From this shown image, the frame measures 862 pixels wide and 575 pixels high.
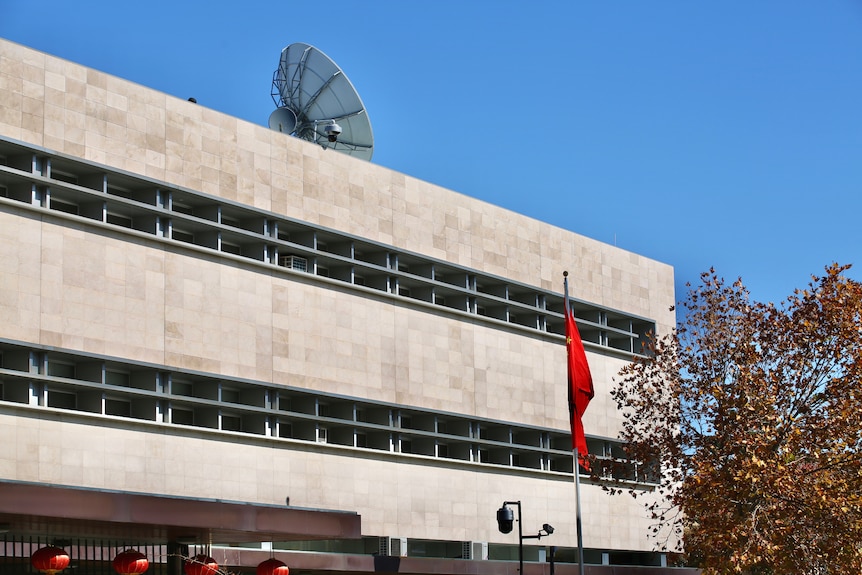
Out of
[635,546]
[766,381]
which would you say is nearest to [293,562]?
[766,381]

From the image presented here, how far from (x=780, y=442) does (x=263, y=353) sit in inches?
633

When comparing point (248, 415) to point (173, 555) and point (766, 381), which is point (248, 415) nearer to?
point (173, 555)

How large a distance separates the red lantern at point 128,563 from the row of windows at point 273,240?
11839 millimetres

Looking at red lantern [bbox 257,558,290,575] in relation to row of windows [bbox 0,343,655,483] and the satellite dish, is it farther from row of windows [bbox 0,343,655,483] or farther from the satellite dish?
the satellite dish

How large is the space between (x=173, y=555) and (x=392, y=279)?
64.0 ft

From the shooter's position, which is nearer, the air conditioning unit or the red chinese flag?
the red chinese flag

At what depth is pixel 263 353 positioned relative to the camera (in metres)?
41.8

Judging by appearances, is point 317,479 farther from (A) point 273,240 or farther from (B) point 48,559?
(B) point 48,559

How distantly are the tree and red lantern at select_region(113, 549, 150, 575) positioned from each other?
54.0 ft

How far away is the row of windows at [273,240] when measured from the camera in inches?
1451

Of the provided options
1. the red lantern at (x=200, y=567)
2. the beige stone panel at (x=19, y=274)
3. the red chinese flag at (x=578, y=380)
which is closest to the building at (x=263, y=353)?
the beige stone panel at (x=19, y=274)

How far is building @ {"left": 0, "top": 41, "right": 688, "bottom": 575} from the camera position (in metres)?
35.2

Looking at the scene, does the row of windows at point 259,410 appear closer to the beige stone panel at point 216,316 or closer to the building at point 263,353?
the building at point 263,353

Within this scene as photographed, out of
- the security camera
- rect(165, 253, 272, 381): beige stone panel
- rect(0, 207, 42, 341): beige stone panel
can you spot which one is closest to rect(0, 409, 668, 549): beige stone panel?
rect(165, 253, 272, 381): beige stone panel
